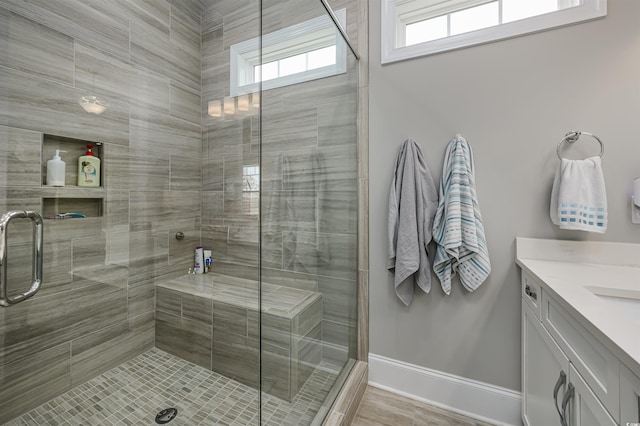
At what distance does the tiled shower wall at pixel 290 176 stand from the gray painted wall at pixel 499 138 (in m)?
0.20

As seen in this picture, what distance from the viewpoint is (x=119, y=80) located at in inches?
50.3

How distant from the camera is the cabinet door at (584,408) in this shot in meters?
0.62

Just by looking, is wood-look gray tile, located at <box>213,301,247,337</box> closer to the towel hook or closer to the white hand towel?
the white hand towel

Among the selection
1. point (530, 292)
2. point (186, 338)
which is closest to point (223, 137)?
point (186, 338)

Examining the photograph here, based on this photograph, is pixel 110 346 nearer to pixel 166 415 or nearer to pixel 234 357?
pixel 166 415

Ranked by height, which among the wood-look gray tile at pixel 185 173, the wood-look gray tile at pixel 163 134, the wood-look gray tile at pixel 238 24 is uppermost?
the wood-look gray tile at pixel 238 24

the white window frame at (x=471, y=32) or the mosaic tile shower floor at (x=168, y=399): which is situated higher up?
the white window frame at (x=471, y=32)

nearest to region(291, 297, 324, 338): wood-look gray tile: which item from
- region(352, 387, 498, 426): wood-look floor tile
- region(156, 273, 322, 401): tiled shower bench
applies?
region(156, 273, 322, 401): tiled shower bench

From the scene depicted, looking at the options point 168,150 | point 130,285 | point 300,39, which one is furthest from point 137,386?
point 300,39

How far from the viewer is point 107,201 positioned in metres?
1.24

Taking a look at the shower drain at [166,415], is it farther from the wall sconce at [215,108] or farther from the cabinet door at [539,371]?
the wall sconce at [215,108]

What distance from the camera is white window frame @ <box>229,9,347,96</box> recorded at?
965mm

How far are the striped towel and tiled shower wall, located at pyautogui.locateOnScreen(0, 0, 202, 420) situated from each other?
1.54 metres

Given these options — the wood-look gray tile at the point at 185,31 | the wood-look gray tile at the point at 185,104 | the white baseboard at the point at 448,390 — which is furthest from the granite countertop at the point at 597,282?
the wood-look gray tile at the point at 185,31
